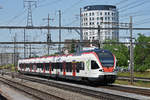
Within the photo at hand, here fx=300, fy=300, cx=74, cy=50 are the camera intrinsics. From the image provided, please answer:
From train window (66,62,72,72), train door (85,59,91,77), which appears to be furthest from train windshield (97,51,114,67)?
train window (66,62,72,72)

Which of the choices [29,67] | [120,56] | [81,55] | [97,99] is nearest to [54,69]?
[81,55]

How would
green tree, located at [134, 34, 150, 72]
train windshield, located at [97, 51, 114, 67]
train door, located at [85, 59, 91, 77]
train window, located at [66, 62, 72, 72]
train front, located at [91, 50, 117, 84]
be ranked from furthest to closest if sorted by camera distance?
green tree, located at [134, 34, 150, 72] < train window, located at [66, 62, 72, 72] < train door, located at [85, 59, 91, 77] < train windshield, located at [97, 51, 114, 67] < train front, located at [91, 50, 117, 84]

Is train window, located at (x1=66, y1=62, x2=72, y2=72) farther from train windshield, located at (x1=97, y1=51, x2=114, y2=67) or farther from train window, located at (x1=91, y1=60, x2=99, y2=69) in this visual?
train windshield, located at (x1=97, y1=51, x2=114, y2=67)

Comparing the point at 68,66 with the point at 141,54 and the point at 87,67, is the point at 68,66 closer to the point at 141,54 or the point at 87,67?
the point at 87,67

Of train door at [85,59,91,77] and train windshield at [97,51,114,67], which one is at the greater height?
train windshield at [97,51,114,67]

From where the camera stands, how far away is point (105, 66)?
2709cm

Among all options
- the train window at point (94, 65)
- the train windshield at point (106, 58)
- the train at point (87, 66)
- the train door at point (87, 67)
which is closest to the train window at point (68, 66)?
the train at point (87, 66)

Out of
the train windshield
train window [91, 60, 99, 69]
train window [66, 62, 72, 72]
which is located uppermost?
the train windshield

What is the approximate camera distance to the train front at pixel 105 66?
2692 centimetres

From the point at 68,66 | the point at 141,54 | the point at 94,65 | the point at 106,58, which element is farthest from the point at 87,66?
the point at 141,54

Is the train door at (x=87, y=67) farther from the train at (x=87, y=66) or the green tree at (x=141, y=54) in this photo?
the green tree at (x=141, y=54)

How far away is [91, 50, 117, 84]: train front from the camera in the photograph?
26.9 metres

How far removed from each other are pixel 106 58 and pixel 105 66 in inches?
34.0

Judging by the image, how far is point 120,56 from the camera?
7688cm
